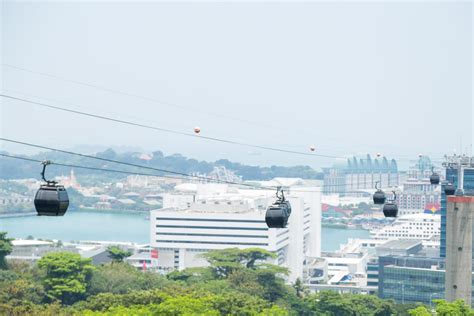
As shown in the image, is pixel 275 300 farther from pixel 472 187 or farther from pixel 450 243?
pixel 472 187

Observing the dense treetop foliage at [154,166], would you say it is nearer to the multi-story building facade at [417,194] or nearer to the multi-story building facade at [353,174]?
the multi-story building facade at [353,174]

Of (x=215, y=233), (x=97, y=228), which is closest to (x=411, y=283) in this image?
(x=215, y=233)

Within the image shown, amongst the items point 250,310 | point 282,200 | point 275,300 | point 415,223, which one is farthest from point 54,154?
point 282,200

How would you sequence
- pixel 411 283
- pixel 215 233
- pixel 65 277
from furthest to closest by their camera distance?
pixel 215 233 → pixel 411 283 → pixel 65 277

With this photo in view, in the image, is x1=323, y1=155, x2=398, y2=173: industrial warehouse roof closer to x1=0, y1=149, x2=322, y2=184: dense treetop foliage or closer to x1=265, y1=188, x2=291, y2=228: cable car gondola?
x1=0, y1=149, x2=322, y2=184: dense treetop foliage

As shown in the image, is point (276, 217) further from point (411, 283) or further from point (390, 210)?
point (411, 283)

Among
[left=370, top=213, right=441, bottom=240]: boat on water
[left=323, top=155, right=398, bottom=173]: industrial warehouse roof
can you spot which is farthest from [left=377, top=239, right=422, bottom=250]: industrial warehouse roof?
[left=323, top=155, right=398, bottom=173]: industrial warehouse roof
